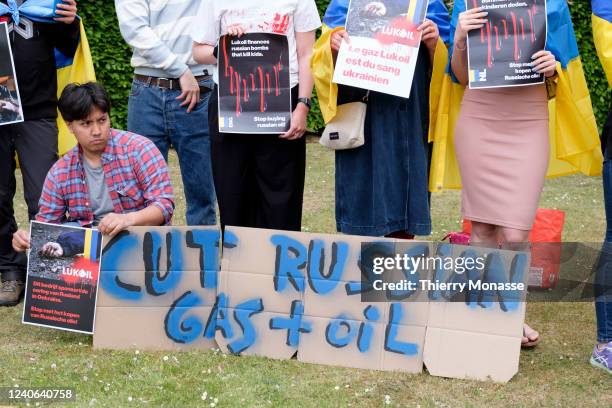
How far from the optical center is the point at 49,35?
534cm

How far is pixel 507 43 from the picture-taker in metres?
4.25

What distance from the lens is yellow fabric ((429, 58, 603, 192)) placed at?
4.42m

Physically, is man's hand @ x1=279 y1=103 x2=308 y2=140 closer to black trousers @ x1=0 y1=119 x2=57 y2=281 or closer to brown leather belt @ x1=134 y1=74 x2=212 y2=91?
brown leather belt @ x1=134 y1=74 x2=212 y2=91

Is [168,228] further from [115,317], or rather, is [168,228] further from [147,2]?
[147,2]

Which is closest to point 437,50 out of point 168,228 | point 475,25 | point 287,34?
point 475,25

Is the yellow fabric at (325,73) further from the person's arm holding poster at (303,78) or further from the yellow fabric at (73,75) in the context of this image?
the yellow fabric at (73,75)

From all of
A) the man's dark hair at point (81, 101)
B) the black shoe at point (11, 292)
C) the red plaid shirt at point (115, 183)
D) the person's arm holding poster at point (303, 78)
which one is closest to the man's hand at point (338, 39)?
the person's arm holding poster at point (303, 78)

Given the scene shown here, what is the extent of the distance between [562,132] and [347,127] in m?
1.04

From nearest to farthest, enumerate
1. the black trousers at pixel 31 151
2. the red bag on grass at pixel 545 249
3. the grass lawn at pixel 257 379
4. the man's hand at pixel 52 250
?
the grass lawn at pixel 257 379 → the man's hand at pixel 52 250 → the black trousers at pixel 31 151 → the red bag on grass at pixel 545 249

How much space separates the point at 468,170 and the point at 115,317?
6.01ft

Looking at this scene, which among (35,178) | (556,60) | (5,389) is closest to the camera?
(5,389)

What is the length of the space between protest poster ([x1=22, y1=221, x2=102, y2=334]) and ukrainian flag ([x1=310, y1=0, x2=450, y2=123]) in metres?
1.28

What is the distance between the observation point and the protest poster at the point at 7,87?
5.12 meters

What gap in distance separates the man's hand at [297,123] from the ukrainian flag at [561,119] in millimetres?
642
